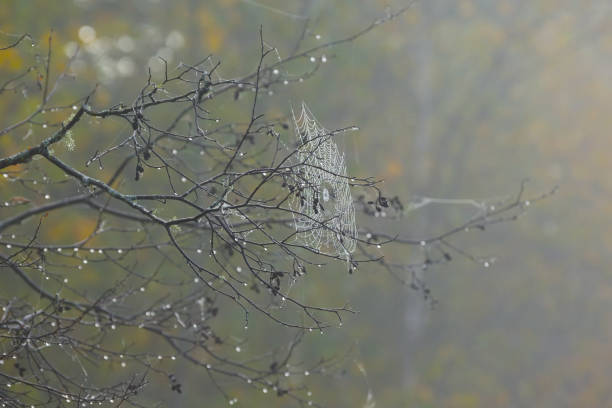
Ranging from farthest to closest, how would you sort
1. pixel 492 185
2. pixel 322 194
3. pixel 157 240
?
pixel 492 185 < pixel 157 240 < pixel 322 194

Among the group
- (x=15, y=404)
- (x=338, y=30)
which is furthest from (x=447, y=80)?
(x=15, y=404)

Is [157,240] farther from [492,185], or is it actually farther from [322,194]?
[492,185]

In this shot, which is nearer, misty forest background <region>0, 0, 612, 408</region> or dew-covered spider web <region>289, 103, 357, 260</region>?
dew-covered spider web <region>289, 103, 357, 260</region>

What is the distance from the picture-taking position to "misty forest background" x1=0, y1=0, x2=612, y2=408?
50.9 feet

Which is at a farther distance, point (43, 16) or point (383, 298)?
point (383, 298)

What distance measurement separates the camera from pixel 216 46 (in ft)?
42.2

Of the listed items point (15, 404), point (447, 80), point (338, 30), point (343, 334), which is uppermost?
point (447, 80)

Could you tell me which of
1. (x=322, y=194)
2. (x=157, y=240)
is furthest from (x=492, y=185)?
(x=322, y=194)

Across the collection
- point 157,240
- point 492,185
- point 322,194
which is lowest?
point 322,194

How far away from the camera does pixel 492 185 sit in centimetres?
1634

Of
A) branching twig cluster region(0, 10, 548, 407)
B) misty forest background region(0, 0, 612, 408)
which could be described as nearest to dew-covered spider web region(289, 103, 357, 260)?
branching twig cluster region(0, 10, 548, 407)

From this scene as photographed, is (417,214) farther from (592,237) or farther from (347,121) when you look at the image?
(592,237)

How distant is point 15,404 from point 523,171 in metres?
13.8

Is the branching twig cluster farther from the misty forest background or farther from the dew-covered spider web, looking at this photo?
the misty forest background
